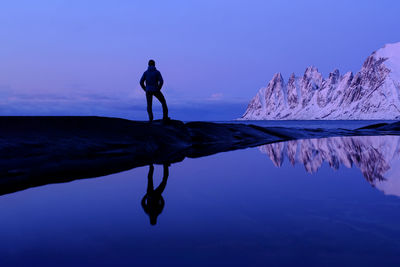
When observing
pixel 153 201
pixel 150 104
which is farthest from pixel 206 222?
pixel 150 104

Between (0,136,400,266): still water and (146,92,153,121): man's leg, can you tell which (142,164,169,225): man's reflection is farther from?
(146,92,153,121): man's leg

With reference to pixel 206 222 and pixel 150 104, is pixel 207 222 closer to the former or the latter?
pixel 206 222

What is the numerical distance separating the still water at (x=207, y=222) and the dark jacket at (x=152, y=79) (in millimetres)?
6880

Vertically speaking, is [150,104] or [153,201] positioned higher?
[150,104]

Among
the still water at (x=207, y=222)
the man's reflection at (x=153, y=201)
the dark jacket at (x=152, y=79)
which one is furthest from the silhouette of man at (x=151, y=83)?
the man's reflection at (x=153, y=201)

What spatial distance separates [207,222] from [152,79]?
31.2 ft

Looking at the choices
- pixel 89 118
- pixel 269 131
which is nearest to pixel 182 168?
pixel 89 118

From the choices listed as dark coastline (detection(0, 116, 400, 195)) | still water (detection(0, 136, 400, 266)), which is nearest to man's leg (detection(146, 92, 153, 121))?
dark coastline (detection(0, 116, 400, 195))

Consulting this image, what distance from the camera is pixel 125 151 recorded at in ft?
32.2

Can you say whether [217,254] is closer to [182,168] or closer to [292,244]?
[292,244]

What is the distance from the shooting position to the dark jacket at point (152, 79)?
479 inches

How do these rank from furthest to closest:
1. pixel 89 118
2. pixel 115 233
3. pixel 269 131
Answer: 1. pixel 269 131
2. pixel 89 118
3. pixel 115 233

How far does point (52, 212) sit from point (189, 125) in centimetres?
1299

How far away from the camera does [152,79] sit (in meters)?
12.2
